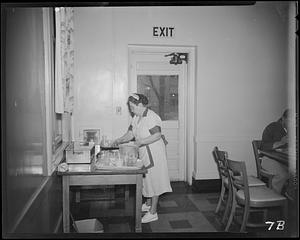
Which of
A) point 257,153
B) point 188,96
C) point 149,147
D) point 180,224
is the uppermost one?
point 188,96

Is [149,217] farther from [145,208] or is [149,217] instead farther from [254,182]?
[254,182]

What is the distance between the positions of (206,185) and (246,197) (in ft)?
1.97

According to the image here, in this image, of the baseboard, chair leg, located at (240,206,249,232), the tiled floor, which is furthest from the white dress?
chair leg, located at (240,206,249,232)

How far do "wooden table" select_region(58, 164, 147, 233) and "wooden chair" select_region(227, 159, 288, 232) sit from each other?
26.2 inches

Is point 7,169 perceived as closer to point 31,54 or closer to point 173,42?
point 31,54

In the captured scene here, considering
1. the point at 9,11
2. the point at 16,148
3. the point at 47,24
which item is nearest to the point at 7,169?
the point at 16,148

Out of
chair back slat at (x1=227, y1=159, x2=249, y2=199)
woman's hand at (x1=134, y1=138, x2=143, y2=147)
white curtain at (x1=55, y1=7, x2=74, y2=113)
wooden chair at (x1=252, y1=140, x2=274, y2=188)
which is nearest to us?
white curtain at (x1=55, y1=7, x2=74, y2=113)

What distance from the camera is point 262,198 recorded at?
6.91 feet

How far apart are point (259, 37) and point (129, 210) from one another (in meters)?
1.72

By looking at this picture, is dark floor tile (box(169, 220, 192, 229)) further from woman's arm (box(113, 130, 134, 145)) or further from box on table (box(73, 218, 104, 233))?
woman's arm (box(113, 130, 134, 145))

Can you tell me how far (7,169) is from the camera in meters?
1.16

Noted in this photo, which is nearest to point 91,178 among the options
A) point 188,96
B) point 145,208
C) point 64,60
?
point 145,208

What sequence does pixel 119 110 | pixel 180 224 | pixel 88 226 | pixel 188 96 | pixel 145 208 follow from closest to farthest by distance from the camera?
pixel 88 226, pixel 180 224, pixel 145 208, pixel 119 110, pixel 188 96

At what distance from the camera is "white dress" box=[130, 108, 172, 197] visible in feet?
7.14
